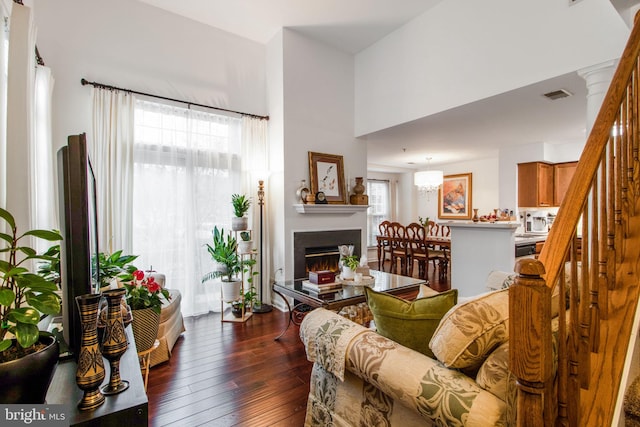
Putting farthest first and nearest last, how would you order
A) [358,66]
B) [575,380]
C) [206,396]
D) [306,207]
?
[358,66]
[306,207]
[206,396]
[575,380]

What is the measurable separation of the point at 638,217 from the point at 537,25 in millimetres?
1894

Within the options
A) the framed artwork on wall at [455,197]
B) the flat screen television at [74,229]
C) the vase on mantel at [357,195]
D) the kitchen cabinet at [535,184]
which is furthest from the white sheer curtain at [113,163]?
the framed artwork on wall at [455,197]

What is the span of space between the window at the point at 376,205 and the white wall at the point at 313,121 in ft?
12.3

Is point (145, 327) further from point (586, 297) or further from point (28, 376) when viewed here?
point (586, 297)

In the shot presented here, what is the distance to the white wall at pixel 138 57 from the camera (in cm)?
303

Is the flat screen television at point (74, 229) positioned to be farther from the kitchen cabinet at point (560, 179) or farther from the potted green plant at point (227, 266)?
the kitchen cabinet at point (560, 179)

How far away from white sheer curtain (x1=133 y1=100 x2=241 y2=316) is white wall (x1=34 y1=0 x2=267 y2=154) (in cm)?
34

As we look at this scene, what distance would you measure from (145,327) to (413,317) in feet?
5.90

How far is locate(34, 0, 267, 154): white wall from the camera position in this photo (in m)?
3.03

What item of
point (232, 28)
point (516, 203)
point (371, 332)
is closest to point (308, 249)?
point (371, 332)

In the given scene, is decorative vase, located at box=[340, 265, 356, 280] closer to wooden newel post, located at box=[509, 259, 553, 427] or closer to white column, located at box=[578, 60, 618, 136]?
wooden newel post, located at box=[509, 259, 553, 427]

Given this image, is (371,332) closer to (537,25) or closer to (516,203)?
(537,25)

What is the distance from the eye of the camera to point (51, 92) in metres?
2.84

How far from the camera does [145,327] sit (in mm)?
2104
